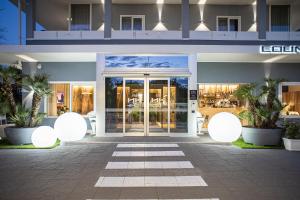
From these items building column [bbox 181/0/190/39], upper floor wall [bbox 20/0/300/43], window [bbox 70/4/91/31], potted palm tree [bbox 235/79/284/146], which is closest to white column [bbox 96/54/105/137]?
building column [bbox 181/0/190/39]

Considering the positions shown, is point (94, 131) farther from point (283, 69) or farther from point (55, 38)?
point (283, 69)

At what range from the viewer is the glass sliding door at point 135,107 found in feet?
48.3

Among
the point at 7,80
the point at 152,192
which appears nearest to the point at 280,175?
the point at 152,192

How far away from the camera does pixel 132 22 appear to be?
19406mm

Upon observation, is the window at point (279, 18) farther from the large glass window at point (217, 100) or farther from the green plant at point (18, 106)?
the green plant at point (18, 106)

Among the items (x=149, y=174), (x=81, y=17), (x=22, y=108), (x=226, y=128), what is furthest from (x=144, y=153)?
(x=81, y=17)

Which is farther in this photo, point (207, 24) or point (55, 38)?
point (207, 24)

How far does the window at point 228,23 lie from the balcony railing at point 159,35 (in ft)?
8.72

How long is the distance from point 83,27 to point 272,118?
42.1 ft

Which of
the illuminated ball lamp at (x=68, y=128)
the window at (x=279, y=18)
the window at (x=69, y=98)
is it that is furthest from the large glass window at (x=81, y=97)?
the window at (x=279, y=18)

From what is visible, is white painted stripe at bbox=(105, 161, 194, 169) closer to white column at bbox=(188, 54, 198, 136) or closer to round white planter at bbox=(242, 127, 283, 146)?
round white planter at bbox=(242, 127, 283, 146)

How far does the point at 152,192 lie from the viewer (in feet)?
20.6

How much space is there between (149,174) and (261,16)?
12326mm

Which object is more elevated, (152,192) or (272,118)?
(272,118)
